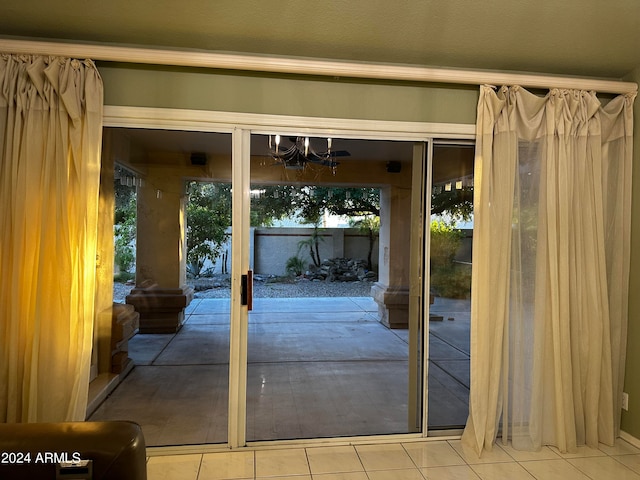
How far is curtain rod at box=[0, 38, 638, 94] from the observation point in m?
2.36

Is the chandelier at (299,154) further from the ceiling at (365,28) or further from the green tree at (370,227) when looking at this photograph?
the green tree at (370,227)

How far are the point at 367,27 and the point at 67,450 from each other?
2.35m

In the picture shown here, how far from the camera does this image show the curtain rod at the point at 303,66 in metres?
2.36

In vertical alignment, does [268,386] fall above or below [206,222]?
below

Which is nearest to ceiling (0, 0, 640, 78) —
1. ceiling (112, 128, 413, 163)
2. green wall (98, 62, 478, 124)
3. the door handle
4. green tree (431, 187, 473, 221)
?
green wall (98, 62, 478, 124)

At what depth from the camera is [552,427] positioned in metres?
2.77

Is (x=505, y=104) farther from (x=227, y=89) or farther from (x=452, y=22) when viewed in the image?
(x=227, y=89)

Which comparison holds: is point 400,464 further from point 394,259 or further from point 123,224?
point 123,224

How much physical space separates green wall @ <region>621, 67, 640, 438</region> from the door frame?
1.15 meters

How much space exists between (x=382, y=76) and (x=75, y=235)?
2105 mm

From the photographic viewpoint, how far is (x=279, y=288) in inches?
125

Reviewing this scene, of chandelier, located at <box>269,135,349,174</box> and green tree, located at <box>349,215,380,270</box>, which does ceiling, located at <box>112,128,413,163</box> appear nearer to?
chandelier, located at <box>269,135,349,174</box>

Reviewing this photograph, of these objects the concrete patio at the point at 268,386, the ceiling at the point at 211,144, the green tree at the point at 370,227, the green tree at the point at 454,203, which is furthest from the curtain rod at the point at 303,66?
the concrete patio at the point at 268,386

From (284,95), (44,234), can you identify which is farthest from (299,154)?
(44,234)
